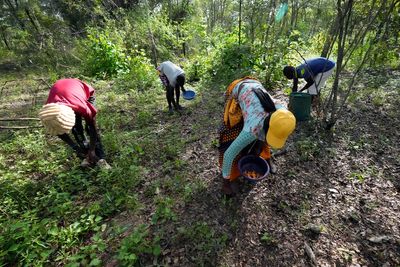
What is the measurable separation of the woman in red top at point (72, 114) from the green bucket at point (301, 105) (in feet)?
9.22

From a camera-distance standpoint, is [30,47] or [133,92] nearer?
[133,92]

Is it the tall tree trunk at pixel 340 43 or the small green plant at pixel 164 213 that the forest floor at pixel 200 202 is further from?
the tall tree trunk at pixel 340 43

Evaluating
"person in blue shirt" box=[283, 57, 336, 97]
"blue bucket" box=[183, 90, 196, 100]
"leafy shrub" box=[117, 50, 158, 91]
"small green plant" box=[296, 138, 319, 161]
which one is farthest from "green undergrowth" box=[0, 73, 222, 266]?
"leafy shrub" box=[117, 50, 158, 91]

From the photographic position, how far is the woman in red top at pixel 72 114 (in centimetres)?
213

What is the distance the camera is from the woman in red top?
2.13 meters

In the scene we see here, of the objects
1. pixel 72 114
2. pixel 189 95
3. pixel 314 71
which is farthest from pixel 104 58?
pixel 314 71

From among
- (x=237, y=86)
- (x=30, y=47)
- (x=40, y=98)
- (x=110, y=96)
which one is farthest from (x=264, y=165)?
(x=30, y=47)

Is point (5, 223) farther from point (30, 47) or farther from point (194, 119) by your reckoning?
point (30, 47)

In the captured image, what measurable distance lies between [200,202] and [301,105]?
2.22 m

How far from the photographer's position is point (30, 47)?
840cm

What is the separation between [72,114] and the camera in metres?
2.27

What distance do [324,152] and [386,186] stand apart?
2.44 feet

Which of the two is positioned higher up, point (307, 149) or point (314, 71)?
point (314, 71)

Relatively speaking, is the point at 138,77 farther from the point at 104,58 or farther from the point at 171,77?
the point at 171,77
